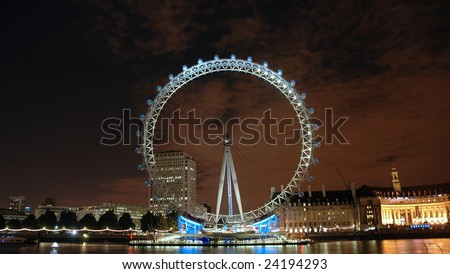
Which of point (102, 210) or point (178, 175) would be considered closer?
point (178, 175)

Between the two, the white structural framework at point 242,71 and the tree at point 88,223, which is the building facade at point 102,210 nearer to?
the tree at point 88,223

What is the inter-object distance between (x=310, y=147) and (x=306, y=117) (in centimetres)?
286

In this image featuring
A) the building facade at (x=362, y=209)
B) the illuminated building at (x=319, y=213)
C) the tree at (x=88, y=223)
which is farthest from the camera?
the illuminated building at (x=319, y=213)

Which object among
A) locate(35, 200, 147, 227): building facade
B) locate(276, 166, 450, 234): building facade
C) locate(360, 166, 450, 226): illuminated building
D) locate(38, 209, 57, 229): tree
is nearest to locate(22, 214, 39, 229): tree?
locate(38, 209, 57, 229): tree

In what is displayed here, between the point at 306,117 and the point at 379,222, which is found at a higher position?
the point at 306,117

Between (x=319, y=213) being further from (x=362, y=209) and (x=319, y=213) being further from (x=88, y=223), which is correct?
(x=88, y=223)

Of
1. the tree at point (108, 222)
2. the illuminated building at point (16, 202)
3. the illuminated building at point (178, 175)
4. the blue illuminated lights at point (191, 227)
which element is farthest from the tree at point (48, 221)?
the illuminated building at point (16, 202)

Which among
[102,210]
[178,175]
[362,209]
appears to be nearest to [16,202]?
[102,210]

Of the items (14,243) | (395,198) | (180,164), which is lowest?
(14,243)

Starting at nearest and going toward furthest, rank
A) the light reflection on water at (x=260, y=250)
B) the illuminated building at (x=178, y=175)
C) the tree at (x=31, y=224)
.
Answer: the light reflection on water at (x=260, y=250)
the tree at (x=31, y=224)
the illuminated building at (x=178, y=175)
